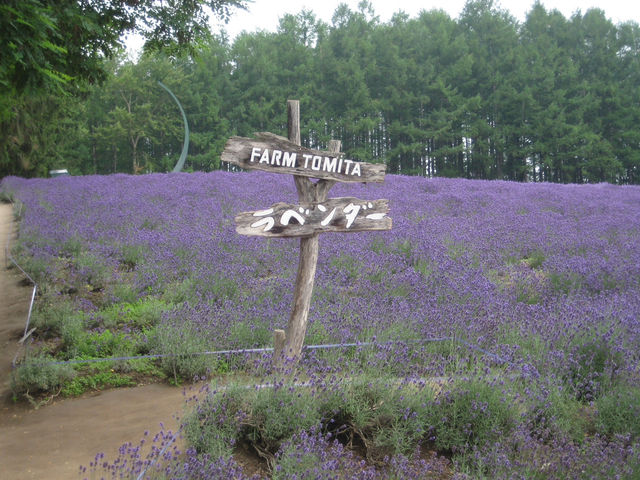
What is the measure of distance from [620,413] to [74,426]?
144 inches

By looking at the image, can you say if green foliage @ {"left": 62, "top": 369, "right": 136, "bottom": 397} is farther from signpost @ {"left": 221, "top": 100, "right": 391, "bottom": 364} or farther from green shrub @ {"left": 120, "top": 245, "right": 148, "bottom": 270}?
green shrub @ {"left": 120, "top": 245, "right": 148, "bottom": 270}

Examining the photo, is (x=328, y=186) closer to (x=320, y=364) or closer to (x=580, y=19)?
(x=320, y=364)

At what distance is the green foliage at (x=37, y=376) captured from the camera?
424 centimetres

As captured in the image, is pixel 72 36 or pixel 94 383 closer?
pixel 94 383

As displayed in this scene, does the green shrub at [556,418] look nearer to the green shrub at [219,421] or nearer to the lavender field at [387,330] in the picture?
the lavender field at [387,330]

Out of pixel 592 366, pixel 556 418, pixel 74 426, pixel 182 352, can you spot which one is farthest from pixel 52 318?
pixel 592 366

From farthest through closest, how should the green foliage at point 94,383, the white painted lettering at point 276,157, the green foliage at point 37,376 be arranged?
the green foliage at point 94,383, the green foliage at point 37,376, the white painted lettering at point 276,157

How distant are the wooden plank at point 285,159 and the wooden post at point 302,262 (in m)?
0.12

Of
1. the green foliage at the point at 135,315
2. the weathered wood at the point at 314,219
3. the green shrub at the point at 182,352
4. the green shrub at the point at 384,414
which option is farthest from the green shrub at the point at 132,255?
the green shrub at the point at 384,414

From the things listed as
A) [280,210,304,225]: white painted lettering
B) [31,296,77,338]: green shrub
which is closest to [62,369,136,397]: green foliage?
[31,296,77,338]: green shrub

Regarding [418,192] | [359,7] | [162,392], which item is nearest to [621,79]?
[359,7]

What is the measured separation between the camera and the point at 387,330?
14.6ft

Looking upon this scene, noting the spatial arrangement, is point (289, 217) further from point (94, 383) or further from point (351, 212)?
point (94, 383)

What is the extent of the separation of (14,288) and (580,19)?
43.2 m
